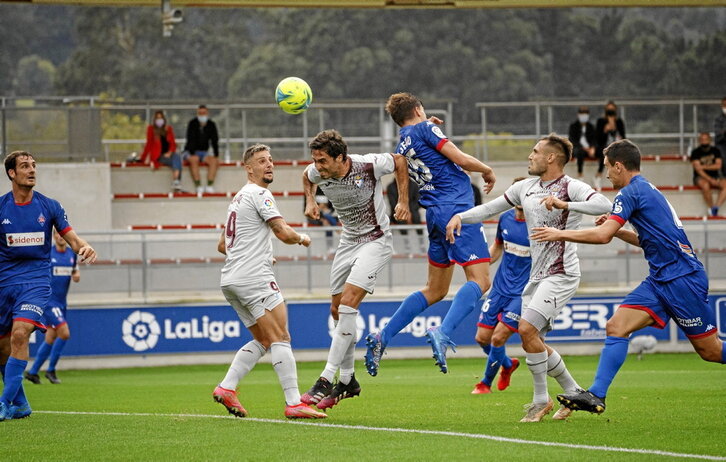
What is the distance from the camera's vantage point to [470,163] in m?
9.87

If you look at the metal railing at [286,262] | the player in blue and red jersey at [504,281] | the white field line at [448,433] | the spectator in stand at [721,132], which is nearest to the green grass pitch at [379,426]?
the white field line at [448,433]

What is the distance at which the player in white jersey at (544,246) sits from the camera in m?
9.27

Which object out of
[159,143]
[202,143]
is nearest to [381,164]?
[202,143]

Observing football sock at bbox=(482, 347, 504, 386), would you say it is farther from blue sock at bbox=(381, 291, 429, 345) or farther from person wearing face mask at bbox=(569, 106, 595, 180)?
person wearing face mask at bbox=(569, 106, 595, 180)

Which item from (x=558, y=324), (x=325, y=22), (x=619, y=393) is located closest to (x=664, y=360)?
(x=558, y=324)

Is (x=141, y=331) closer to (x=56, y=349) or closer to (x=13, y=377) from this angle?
(x=56, y=349)

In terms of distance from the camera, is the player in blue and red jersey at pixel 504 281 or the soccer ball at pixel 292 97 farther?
the player in blue and red jersey at pixel 504 281

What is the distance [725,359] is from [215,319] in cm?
1127

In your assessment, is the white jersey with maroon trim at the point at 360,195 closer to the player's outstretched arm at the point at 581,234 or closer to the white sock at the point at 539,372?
the white sock at the point at 539,372

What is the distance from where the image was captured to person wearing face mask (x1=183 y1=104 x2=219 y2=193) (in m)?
24.2

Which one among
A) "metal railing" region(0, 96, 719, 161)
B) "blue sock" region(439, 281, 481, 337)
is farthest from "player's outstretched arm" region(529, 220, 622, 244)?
"metal railing" region(0, 96, 719, 161)

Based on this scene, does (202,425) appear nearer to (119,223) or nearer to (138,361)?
(138,361)

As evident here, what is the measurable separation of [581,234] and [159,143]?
17.1m

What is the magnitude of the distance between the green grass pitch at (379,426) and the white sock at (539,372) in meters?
0.19
